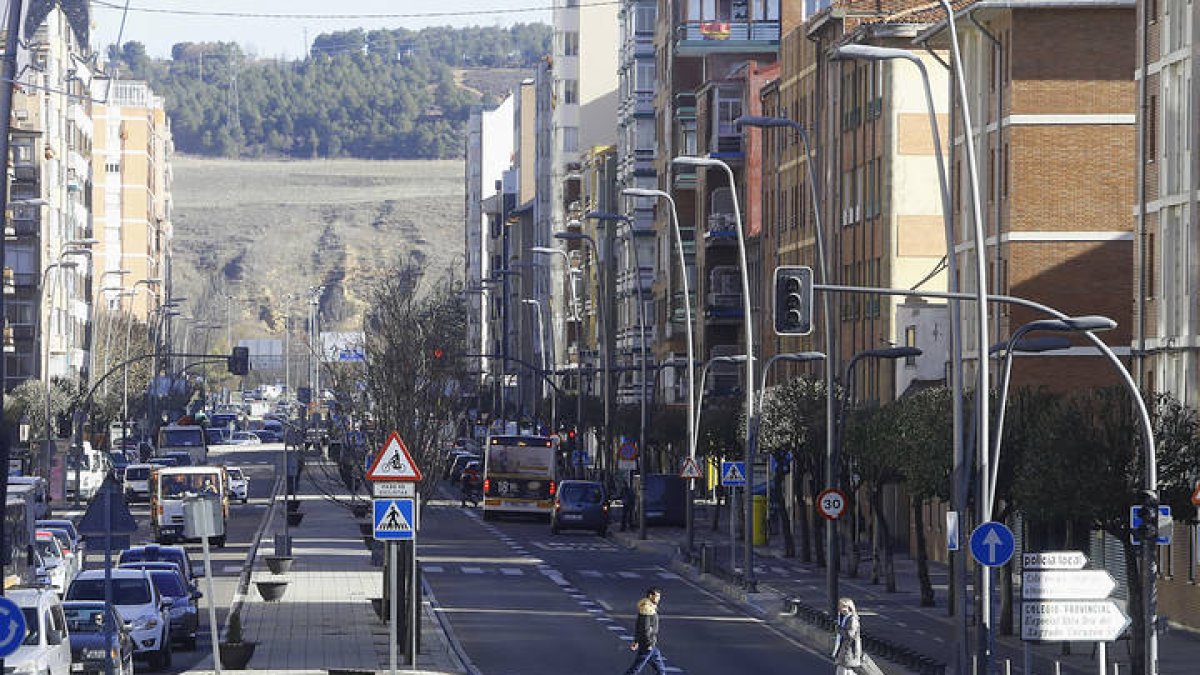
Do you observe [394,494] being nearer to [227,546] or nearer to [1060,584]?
[1060,584]

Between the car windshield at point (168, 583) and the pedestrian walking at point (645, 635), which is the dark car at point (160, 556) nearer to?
the car windshield at point (168, 583)

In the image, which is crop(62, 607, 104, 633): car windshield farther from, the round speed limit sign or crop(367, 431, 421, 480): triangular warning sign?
the round speed limit sign

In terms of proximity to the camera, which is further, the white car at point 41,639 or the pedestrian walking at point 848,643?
the pedestrian walking at point 848,643

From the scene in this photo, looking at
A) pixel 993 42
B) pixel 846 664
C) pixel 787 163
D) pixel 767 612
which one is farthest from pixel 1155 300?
pixel 787 163

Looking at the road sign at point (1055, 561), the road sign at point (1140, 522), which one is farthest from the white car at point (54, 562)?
the road sign at point (1055, 561)

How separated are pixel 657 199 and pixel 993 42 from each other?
5618cm

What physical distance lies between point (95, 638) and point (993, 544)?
11.8 meters

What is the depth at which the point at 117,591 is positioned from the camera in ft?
130

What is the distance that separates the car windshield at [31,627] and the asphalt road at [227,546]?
4649mm

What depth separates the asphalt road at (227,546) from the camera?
42938 mm

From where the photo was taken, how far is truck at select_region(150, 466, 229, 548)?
246 ft

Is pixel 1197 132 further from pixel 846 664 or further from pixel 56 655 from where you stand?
pixel 56 655

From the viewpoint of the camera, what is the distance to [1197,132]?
47.5m

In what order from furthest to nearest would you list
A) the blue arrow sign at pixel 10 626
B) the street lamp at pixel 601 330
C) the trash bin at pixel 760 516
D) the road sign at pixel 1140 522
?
the street lamp at pixel 601 330 → the trash bin at pixel 760 516 → the road sign at pixel 1140 522 → the blue arrow sign at pixel 10 626
